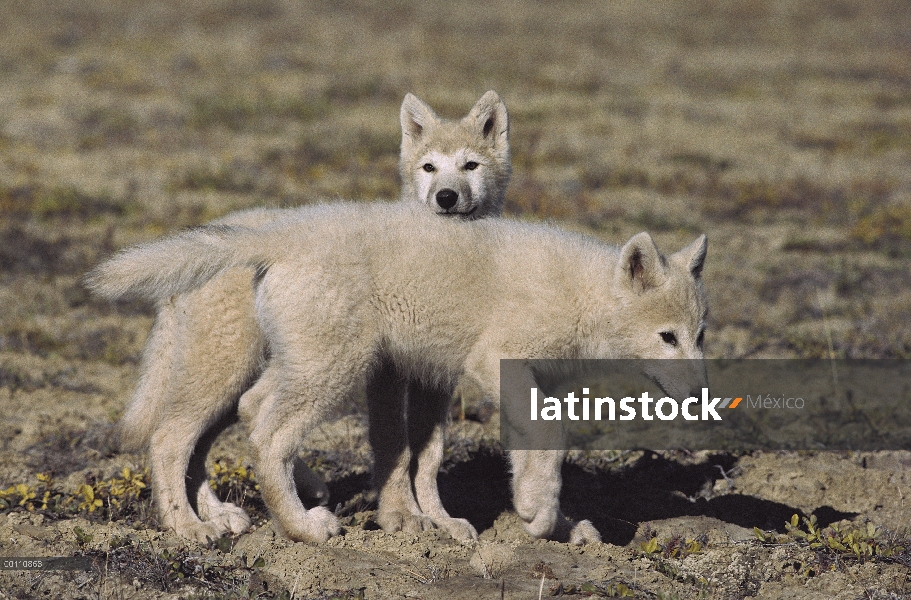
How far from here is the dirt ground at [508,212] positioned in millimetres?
4824

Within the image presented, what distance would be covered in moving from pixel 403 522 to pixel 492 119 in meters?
3.27

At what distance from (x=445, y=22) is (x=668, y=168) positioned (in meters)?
18.9

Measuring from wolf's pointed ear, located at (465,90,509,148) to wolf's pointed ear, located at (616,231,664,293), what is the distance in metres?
2.46

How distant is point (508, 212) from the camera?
12.4 meters

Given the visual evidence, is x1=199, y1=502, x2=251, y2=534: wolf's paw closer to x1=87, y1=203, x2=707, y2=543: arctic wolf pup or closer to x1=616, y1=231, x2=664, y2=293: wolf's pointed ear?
x1=87, y1=203, x2=707, y2=543: arctic wolf pup

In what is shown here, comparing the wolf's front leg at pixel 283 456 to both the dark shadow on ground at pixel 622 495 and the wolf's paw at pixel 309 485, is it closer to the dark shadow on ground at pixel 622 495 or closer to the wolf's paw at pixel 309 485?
the wolf's paw at pixel 309 485

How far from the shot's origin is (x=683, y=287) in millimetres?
5051

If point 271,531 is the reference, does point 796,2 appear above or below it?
above

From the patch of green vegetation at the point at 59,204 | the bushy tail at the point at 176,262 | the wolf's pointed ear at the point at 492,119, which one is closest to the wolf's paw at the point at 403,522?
the bushy tail at the point at 176,262

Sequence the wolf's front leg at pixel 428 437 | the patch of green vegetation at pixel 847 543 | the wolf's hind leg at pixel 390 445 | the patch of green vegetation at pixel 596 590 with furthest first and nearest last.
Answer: the wolf's front leg at pixel 428 437 → the wolf's hind leg at pixel 390 445 → the patch of green vegetation at pixel 847 543 → the patch of green vegetation at pixel 596 590

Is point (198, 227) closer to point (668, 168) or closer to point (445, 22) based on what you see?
point (668, 168)

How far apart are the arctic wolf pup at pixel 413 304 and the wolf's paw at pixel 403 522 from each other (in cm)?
44

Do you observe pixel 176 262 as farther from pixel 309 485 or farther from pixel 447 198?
pixel 447 198

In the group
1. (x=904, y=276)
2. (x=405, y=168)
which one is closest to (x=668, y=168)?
(x=904, y=276)
